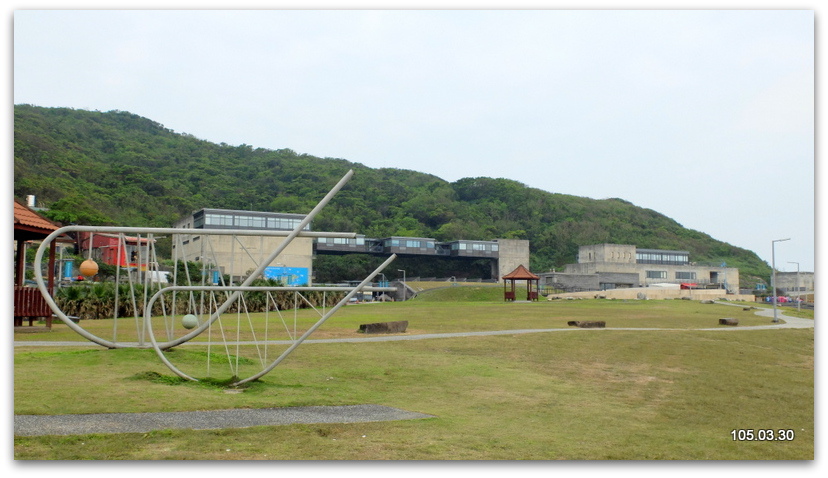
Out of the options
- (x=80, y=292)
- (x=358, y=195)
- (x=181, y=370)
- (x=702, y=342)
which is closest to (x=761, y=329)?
(x=702, y=342)

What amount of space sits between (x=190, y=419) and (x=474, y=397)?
19.1 feet

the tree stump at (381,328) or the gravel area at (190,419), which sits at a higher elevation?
the gravel area at (190,419)

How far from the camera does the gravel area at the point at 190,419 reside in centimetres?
881

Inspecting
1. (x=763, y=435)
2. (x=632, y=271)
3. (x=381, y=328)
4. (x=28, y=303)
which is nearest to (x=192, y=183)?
(x=28, y=303)


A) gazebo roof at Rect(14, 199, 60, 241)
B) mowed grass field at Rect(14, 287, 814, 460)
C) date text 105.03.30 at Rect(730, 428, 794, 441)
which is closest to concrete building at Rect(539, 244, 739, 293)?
mowed grass field at Rect(14, 287, 814, 460)

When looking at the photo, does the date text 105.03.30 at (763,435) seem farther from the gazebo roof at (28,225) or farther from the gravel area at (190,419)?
the gazebo roof at (28,225)

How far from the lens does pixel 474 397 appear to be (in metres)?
13.5

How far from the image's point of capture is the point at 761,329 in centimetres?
2880

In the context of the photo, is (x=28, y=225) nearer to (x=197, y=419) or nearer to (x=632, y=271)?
(x=197, y=419)

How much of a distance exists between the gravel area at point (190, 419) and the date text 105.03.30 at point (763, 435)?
488cm

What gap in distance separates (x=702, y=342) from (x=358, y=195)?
52267 mm

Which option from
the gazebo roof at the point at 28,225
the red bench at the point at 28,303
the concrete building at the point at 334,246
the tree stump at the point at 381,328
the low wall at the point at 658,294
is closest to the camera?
the gazebo roof at the point at 28,225

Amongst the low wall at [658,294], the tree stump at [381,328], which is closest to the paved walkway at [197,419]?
the tree stump at [381,328]

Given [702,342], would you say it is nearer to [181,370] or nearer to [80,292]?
[181,370]
